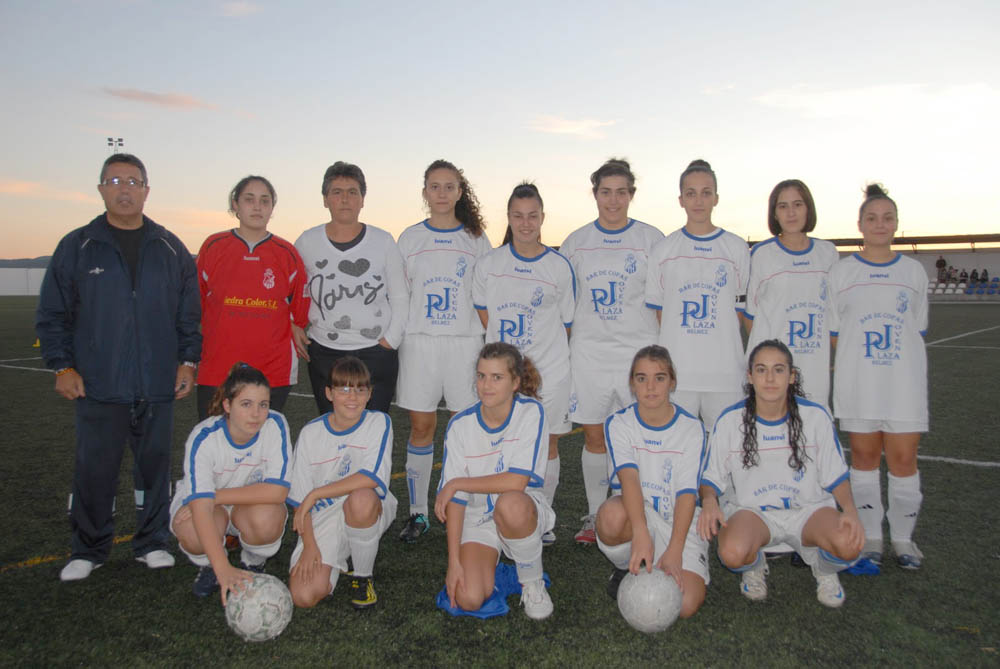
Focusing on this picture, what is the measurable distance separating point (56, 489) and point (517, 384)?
3.66 m

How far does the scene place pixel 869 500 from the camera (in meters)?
3.78

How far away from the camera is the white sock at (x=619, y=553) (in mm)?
3309

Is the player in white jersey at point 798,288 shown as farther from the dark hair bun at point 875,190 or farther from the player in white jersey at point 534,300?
the player in white jersey at point 534,300

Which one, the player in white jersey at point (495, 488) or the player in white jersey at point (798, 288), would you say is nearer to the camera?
the player in white jersey at point (495, 488)

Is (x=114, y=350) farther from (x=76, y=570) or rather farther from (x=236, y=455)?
(x=76, y=570)

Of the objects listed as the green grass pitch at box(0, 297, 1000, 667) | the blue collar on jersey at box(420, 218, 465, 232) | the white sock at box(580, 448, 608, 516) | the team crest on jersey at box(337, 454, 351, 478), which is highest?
the blue collar on jersey at box(420, 218, 465, 232)

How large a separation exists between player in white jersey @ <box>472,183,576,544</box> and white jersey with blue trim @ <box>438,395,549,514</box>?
580 mm

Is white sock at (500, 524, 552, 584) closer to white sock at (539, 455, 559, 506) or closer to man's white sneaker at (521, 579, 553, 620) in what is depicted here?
man's white sneaker at (521, 579, 553, 620)

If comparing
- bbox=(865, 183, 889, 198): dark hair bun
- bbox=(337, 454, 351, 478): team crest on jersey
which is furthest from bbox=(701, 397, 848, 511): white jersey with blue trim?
bbox=(337, 454, 351, 478): team crest on jersey

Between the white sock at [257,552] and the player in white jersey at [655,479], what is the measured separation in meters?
1.62

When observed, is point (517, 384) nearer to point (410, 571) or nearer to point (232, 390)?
point (410, 571)

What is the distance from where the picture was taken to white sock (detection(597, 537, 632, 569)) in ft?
10.9

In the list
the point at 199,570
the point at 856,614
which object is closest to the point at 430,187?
the point at 199,570

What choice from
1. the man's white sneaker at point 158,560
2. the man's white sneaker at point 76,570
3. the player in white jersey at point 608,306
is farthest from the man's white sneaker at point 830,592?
the man's white sneaker at point 76,570
